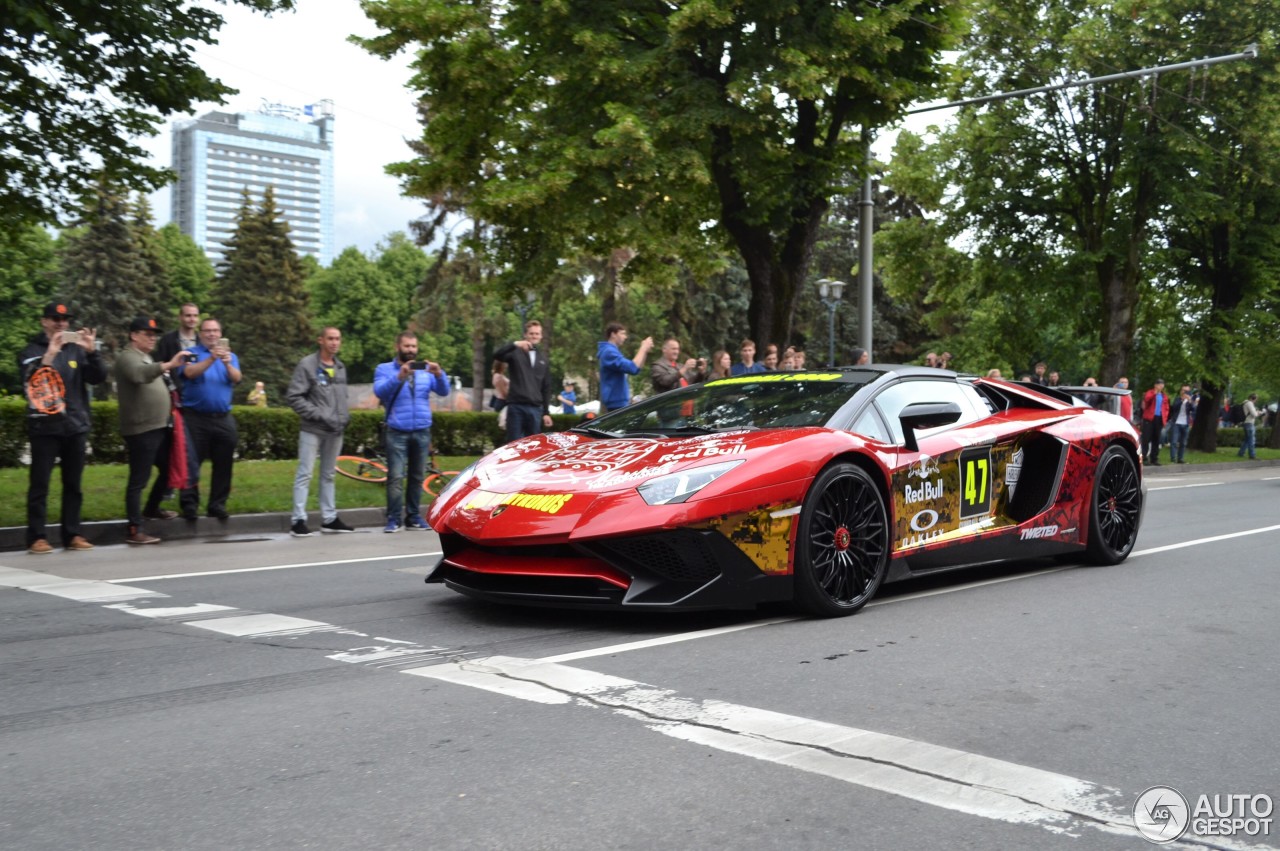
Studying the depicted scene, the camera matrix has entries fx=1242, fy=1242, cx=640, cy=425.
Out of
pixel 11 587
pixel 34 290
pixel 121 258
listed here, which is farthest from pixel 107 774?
pixel 34 290

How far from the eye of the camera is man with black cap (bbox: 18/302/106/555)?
979 centimetres

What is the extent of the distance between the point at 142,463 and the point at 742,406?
610 cm

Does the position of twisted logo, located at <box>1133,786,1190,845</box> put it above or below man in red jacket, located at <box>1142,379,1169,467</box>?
below

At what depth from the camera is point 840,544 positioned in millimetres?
6090

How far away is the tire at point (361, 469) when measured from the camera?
49.7 ft

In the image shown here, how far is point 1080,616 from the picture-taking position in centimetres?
636

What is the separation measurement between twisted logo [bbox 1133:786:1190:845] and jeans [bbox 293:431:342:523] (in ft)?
29.8

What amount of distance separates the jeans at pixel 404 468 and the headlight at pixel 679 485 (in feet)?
21.6

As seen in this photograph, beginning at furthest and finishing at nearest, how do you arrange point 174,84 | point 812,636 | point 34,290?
1. point 34,290
2. point 174,84
3. point 812,636

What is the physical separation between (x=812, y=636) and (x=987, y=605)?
1470 mm

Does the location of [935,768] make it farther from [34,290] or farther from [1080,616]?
[34,290]

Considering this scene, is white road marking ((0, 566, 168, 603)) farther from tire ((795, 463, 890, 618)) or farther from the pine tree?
the pine tree

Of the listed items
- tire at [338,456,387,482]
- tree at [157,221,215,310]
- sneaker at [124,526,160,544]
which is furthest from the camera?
tree at [157,221,215,310]

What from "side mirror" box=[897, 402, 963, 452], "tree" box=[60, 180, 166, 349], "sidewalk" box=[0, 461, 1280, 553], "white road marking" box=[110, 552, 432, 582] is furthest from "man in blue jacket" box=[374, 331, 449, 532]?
"tree" box=[60, 180, 166, 349]
